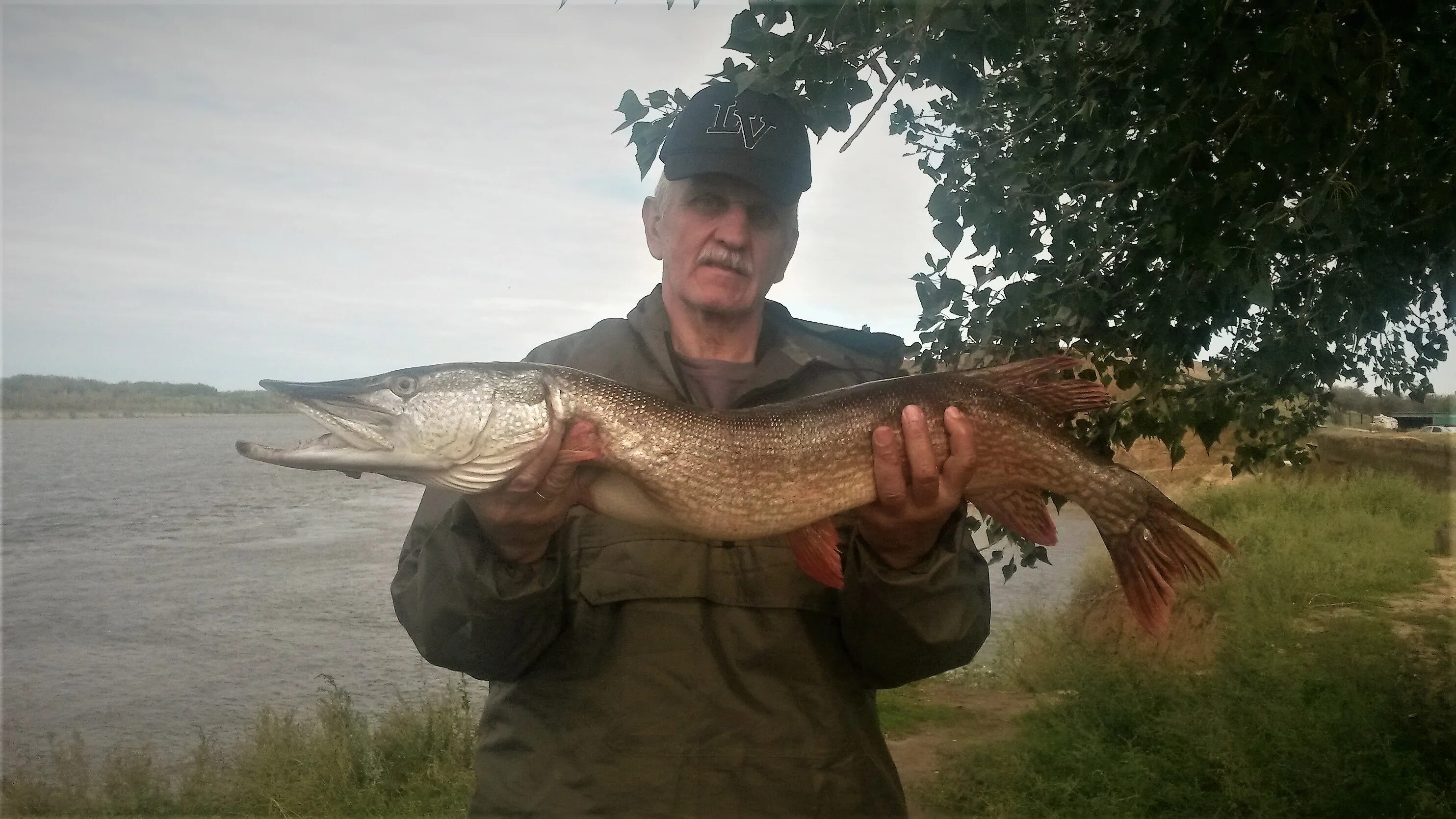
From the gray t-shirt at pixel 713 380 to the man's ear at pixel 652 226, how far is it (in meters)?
0.38

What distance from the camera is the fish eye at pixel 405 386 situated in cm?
211

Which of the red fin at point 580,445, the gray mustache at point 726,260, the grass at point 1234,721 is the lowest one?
the grass at point 1234,721

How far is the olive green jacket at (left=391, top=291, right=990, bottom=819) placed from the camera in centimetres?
208

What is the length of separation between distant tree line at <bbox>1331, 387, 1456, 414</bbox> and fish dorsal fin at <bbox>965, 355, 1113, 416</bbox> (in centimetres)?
400

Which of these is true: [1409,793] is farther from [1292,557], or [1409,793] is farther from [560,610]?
[1292,557]

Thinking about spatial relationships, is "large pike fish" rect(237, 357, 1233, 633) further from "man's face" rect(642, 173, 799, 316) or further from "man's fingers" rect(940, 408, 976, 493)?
"man's face" rect(642, 173, 799, 316)

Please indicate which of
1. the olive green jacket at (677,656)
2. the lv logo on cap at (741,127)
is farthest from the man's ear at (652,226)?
the olive green jacket at (677,656)

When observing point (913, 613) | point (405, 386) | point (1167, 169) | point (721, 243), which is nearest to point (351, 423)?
point (405, 386)

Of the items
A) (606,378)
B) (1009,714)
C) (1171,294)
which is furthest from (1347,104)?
(1009,714)

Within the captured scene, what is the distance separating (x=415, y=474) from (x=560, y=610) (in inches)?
18.2

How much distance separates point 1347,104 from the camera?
275 cm

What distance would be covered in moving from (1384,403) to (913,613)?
550 centimetres

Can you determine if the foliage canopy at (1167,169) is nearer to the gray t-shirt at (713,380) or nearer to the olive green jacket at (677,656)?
the gray t-shirt at (713,380)

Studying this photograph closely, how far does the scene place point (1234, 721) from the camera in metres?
5.45
